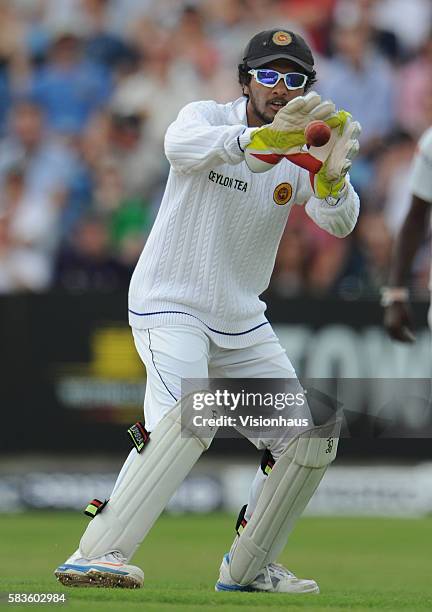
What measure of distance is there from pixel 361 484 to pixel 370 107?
10.6ft

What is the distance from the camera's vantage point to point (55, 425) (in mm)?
9617

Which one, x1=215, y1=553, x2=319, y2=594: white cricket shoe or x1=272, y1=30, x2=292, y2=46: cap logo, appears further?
x1=215, y1=553, x2=319, y2=594: white cricket shoe

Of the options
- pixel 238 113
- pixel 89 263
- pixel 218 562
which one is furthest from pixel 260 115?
pixel 89 263

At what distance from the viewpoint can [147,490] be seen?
465 cm

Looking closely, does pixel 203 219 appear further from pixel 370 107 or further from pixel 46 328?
pixel 370 107

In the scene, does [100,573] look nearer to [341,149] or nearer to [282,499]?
[282,499]

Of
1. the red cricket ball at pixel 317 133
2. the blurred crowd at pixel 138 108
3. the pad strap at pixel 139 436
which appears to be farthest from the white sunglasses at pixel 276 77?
the blurred crowd at pixel 138 108

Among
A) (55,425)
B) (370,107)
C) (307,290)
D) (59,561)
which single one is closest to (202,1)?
(370,107)

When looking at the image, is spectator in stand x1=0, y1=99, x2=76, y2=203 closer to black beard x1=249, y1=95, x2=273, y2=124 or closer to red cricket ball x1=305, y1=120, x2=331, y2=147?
black beard x1=249, y1=95, x2=273, y2=124

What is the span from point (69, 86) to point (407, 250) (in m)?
5.87

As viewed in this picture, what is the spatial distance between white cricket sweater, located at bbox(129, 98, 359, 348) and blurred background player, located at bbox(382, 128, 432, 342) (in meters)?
1.32

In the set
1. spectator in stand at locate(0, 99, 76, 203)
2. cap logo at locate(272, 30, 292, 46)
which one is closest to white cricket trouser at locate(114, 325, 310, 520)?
cap logo at locate(272, 30, 292, 46)

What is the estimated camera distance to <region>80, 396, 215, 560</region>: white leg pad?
4.65 metres

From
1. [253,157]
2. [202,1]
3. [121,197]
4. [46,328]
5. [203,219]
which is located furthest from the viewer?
[202,1]
